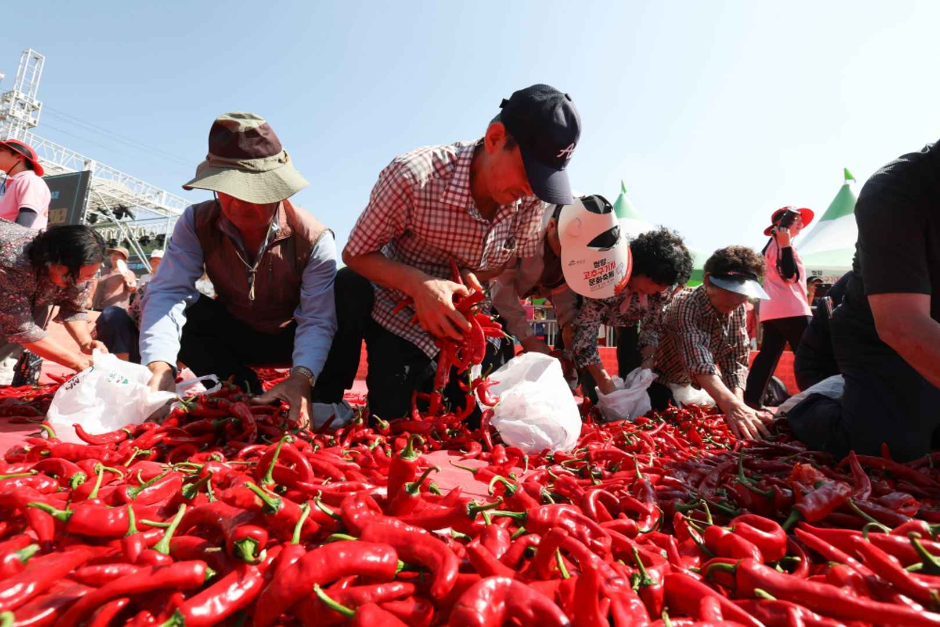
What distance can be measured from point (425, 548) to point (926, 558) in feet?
4.05

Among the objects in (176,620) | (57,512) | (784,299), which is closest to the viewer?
(176,620)

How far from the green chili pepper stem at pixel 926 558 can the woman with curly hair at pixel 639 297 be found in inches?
124

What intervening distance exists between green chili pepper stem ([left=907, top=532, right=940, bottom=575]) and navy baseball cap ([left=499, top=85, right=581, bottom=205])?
1906 mm

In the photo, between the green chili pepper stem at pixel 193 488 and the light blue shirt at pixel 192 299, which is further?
the light blue shirt at pixel 192 299

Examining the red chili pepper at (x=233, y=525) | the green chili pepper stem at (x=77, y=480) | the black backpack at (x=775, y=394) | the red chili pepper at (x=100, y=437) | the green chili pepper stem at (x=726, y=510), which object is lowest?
the red chili pepper at (x=100, y=437)

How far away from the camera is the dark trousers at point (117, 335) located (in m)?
4.98

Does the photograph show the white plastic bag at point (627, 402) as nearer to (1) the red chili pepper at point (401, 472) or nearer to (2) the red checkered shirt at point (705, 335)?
(2) the red checkered shirt at point (705, 335)

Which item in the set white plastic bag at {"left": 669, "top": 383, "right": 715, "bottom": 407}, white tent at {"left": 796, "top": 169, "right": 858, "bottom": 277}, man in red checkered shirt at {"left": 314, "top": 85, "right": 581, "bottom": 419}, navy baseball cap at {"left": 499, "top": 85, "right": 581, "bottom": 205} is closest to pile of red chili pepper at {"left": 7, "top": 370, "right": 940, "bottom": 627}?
man in red checkered shirt at {"left": 314, "top": 85, "right": 581, "bottom": 419}

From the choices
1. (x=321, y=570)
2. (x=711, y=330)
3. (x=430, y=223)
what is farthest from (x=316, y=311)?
(x=711, y=330)

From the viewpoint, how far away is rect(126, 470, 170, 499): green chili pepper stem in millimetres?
1658

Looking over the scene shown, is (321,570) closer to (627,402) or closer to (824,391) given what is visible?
(824,391)

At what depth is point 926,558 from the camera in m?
1.34

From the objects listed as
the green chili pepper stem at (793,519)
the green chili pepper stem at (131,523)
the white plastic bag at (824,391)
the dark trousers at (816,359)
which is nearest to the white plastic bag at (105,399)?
the green chili pepper stem at (131,523)

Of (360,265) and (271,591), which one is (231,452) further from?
(271,591)
